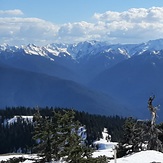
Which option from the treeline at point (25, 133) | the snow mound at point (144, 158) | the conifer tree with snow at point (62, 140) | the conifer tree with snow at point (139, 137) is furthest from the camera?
the treeline at point (25, 133)

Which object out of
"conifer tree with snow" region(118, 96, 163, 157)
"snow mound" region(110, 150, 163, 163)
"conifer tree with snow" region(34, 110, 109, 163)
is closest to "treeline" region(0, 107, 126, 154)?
"conifer tree with snow" region(118, 96, 163, 157)

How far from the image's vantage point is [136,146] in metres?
52.2

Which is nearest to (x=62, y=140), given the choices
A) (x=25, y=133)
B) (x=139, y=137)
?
(x=139, y=137)

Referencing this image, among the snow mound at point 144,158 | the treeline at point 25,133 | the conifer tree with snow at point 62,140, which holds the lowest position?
the treeline at point 25,133

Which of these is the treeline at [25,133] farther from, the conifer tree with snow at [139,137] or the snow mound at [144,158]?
the snow mound at [144,158]

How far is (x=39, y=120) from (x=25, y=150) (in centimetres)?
12585

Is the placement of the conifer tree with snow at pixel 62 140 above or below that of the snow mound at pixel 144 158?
above

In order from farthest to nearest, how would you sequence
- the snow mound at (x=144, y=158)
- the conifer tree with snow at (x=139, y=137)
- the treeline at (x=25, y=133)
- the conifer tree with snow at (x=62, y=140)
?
the treeline at (x=25, y=133) < the conifer tree with snow at (x=139, y=137) < the snow mound at (x=144, y=158) < the conifer tree with snow at (x=62, y=140)

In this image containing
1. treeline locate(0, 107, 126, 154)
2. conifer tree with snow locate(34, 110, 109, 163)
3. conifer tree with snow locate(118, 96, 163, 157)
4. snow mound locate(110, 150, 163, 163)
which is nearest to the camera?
conifer tree with snow locate(34, 110, 109, 163)

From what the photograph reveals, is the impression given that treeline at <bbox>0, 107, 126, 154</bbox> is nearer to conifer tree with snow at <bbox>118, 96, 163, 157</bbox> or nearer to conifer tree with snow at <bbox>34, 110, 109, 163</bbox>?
conifer tree with snow at <bbox>118, 96, 163, 157</bbox>

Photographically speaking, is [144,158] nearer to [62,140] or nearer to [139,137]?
[62,140]

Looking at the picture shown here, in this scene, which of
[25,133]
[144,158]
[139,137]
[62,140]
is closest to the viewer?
[144,158]

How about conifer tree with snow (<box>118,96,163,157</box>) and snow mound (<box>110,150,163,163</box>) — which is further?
conifer tree with snow (<box>118,96,163,157</box>)

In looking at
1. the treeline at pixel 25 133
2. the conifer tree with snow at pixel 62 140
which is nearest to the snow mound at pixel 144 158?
the conifer tree with snow at pixel 62 140
